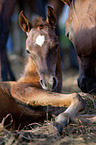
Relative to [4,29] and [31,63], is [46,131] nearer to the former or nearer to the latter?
[31,63]


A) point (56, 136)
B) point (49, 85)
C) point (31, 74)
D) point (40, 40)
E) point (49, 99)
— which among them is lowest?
point (56, 136)

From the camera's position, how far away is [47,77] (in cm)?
217

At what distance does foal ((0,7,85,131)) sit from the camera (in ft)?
6.36

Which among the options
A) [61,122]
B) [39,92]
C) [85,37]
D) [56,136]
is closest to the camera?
[56,136]

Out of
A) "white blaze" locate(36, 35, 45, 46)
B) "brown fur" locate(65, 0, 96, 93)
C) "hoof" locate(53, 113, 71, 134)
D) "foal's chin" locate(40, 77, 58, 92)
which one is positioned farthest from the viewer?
"brown fur" locate(65, 0, 96, 93)

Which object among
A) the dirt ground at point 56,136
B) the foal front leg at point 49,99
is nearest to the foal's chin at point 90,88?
the foal front leg at point 49,99

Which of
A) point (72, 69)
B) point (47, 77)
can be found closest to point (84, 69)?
point (47, 77)

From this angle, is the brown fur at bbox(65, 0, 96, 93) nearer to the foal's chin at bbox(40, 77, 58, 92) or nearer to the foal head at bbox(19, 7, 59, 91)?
the foal head at bbox(19, 7, 59, 91)

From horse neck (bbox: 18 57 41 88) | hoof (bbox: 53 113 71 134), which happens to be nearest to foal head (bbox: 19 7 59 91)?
horse neck (bbox: 18 57 41 88)

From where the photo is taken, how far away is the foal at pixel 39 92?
76.3 inches

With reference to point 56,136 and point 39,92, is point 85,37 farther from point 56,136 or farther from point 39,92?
point 56,136

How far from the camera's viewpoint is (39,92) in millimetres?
2068

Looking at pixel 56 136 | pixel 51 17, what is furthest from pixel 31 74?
pixel 56 136

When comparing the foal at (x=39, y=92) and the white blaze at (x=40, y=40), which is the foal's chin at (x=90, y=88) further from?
the white blaze at (x=40, y=40)
